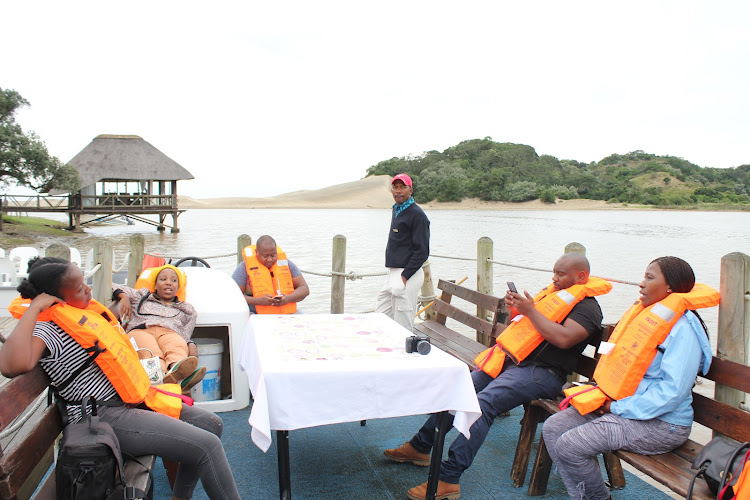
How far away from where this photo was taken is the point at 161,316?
4.17 metres

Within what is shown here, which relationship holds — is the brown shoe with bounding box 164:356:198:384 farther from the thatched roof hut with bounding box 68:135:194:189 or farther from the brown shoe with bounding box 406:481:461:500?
the thatched roof hut with bounding box 68:135:194:189

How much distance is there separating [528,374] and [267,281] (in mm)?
2671

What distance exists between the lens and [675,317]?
2.77 metres

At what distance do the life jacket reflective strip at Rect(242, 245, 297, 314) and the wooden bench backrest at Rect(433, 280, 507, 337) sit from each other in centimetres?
145

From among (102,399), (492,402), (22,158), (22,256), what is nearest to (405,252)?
(492,402)

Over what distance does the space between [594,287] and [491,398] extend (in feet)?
2.96

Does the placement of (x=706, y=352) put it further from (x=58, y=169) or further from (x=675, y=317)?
(x=58, y=169)

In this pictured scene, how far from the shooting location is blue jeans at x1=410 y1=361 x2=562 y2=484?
10.1 feet

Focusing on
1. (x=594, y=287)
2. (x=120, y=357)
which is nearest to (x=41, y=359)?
(x=120, y=357)

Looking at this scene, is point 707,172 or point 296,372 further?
point 707,172

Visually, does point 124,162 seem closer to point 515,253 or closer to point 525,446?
point 515,253

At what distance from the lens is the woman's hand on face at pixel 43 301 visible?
2.41m

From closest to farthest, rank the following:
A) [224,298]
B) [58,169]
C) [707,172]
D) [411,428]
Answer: [411,428] → [224,298] → [58,169] → [707,172]

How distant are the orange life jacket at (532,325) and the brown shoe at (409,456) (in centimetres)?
66
